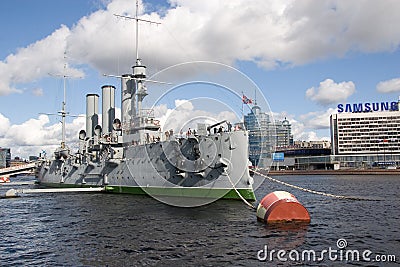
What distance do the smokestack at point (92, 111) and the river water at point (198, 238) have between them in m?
33.4

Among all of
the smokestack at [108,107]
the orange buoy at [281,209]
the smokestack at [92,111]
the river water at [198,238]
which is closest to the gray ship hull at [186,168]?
the river water at [198,238]

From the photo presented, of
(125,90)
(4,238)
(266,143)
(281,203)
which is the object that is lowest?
(4,238)

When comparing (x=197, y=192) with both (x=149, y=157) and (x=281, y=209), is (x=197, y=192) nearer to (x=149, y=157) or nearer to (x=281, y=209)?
(x=149, y=157)

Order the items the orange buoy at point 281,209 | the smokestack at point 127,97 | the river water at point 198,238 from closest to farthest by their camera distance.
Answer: the river water at point 198,238
the orange buoy at point 281,209
the smokestack at point 127,97

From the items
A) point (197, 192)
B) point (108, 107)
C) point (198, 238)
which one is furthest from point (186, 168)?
point (108, 107)

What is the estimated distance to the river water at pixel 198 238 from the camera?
1633 centimetres

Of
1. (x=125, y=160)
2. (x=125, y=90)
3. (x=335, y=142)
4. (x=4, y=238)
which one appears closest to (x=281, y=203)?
(x=4, y=238)

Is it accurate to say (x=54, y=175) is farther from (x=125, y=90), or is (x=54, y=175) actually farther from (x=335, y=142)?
(x=335, y=142)

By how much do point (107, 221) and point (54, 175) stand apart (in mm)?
49431

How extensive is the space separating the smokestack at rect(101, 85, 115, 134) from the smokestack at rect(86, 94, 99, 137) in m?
6.54

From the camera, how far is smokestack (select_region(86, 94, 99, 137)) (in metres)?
63.8

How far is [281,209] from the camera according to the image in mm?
22016

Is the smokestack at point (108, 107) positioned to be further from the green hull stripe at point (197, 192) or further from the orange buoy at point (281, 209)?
the orange buoy at point (281, 209)

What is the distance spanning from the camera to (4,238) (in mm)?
22078
